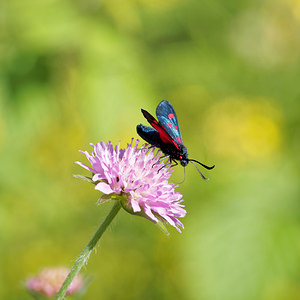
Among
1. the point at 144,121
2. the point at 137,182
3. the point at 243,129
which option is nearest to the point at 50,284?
the point at 137,182

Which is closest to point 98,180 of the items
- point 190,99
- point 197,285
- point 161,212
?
point 161,212

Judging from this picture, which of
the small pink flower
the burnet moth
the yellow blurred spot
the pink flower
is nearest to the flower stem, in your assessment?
the pink flower

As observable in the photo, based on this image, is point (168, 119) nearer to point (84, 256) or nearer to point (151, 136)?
point (151, 136)

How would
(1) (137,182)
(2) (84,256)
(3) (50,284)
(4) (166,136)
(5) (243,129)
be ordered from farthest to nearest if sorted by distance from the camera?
(5) (243,129) → (3) (50,284) → (4) (166,136) → (1) (137,182) → (2) (84,256)

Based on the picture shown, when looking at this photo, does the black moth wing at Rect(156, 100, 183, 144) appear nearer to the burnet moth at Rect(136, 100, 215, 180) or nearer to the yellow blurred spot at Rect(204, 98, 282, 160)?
the burnet moth at Rect(136, 100, 215, 180)

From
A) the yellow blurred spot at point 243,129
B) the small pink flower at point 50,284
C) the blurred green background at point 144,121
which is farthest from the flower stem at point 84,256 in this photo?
the yellow blurred spot at point 243,129

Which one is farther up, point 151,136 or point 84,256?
point 151,136
